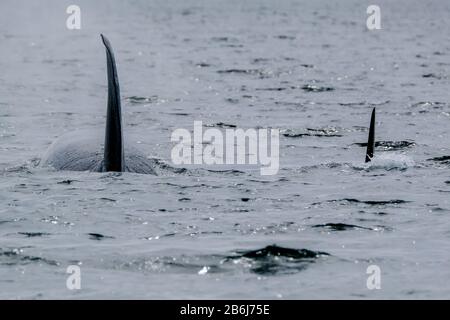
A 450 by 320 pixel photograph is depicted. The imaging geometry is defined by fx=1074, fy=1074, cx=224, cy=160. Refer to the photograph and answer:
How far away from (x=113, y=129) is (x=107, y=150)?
460 mm

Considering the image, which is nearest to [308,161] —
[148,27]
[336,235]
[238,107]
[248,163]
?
[248,163]

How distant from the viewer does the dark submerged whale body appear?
581 inches

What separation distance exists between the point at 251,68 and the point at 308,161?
23809 millimetres

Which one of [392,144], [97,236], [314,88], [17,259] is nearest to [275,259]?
[97,236]

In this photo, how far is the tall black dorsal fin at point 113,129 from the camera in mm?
14535

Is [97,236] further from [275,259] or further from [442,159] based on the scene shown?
[442,159]

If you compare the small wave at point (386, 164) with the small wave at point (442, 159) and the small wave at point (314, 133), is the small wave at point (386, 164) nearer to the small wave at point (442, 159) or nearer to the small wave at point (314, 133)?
the small wave at point (442, 159)

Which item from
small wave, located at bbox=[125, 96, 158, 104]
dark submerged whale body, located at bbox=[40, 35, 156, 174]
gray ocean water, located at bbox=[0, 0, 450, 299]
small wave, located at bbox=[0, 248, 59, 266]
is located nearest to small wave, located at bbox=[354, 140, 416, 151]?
gray ocean water, located at bbox=[0, 0, 450, 299]

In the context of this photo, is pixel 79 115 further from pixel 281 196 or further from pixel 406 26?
pixel 406 26

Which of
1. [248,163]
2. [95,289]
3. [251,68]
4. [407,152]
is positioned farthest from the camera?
[251,68]

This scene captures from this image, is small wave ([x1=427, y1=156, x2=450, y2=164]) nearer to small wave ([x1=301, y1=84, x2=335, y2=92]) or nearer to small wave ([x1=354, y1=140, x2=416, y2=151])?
small wave ([x1=354, y1=140, x2=416, y2=151])

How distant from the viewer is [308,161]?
728 inches

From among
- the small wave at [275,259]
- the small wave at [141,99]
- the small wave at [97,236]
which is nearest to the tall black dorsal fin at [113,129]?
the small wave at [97,236]

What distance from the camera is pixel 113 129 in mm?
14531
